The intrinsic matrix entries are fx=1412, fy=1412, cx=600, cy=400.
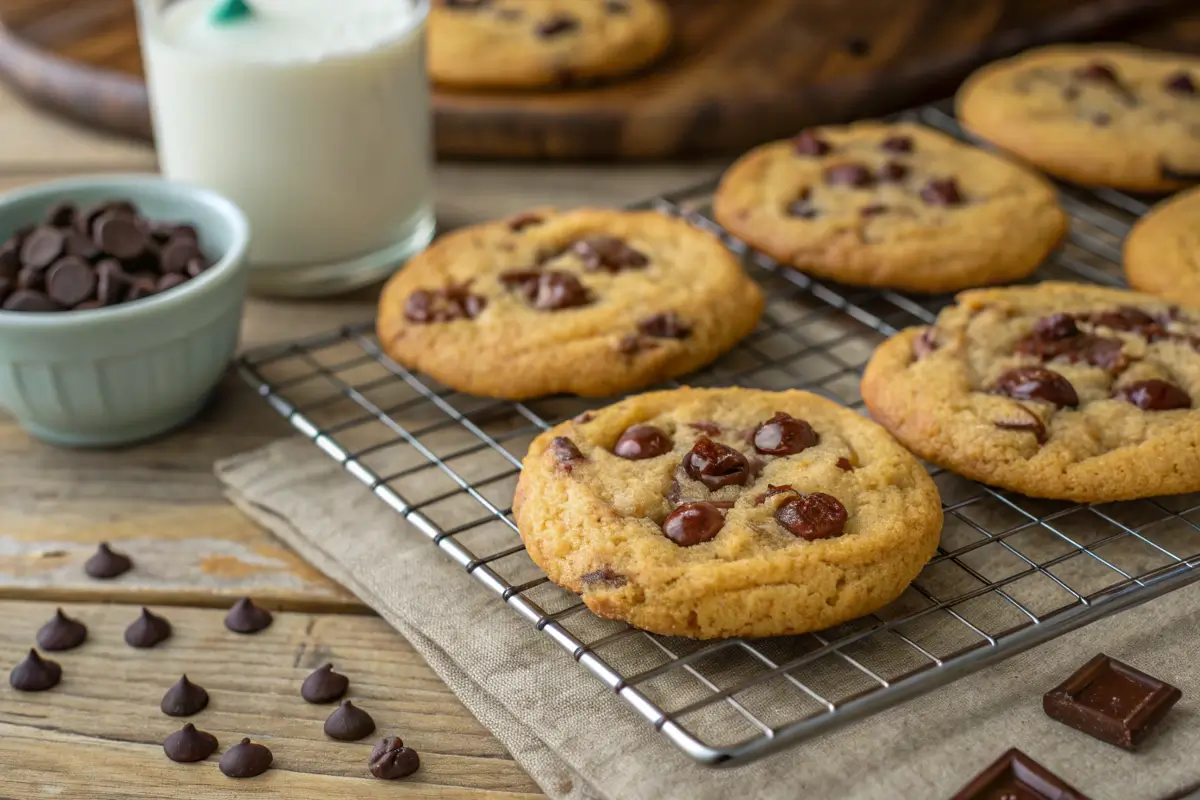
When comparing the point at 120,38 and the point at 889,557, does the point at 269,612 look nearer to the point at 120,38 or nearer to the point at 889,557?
the point at 889,557

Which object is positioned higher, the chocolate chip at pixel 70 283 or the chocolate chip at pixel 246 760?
the chocolate chip at pixel 70 283

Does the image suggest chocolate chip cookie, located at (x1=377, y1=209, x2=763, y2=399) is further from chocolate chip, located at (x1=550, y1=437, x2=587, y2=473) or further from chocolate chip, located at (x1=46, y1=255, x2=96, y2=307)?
chocolate chip, located at (x1=46, y1=255, x2=96, y2=307)

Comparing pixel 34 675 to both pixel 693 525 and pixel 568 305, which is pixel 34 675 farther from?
pixel 568 305

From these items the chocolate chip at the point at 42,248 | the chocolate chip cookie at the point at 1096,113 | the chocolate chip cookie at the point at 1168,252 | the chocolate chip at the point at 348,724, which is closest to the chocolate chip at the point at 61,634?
the chocolate chip at the point at 348,724

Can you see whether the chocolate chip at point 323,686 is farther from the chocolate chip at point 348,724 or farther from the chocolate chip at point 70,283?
the chocolate chip at point 70,283

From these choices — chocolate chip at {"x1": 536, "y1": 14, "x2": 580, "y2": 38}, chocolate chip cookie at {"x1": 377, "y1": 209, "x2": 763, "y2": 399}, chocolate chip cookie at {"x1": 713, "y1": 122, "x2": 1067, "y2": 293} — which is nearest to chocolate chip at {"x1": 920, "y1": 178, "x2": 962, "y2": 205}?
chocolate chip cookie at {"x1": 713, "y1": 122, "x2": 1067, "y2": 293}

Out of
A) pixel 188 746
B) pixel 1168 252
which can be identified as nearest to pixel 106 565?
pixel 188 746

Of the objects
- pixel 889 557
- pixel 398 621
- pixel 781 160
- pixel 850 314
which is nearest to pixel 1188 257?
pixel 850 314
